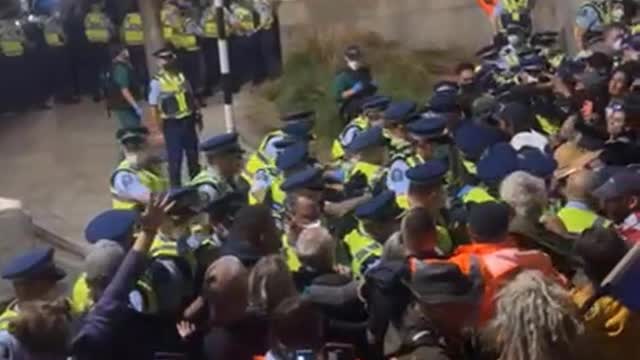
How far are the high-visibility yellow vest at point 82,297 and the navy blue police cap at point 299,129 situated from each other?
3879 millimetres

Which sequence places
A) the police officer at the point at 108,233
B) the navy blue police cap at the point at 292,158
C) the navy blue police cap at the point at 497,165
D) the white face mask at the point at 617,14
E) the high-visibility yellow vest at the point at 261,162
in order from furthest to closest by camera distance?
1. the white face mask at the point at 617,14
2. the high-visibility yellow vest at the point at 261,162
3. the navy blue police cap at the point at 292,158
4. the navy blue police cap at the point at 497,165
5. the police officer at the point at 108,233

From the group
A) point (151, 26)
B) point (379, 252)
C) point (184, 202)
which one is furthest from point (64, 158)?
point (379, 252)

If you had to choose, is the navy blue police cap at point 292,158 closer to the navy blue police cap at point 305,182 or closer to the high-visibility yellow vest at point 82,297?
the navy blue police cap at point 305,182

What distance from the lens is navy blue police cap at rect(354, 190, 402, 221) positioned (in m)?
7.55

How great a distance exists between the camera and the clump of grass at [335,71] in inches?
667

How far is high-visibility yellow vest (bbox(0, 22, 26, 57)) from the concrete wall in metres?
3.91

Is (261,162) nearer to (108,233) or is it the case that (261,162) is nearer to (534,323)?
(108,233)

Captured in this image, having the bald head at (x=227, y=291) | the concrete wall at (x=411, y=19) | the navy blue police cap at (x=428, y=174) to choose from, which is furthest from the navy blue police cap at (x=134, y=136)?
the concrete wall at (x=411, y=19)

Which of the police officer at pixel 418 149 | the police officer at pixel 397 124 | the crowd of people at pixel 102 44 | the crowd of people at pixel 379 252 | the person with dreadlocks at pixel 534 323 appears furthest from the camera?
the crowd of people at pixel 102 44

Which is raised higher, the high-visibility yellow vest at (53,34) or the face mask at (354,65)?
the face mask at (354,65)

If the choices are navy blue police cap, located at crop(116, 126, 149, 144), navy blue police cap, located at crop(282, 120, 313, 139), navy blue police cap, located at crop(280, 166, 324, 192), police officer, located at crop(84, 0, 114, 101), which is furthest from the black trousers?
navy blue police cap, located at crop(280, 166, 324, 192)

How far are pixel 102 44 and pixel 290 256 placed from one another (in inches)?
557

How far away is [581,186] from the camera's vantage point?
764 centimetres

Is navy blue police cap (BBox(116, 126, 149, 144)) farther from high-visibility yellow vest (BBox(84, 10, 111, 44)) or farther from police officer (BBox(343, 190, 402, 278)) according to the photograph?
high-visibility yellow vest (BBox(84, 10, 111, 44))
